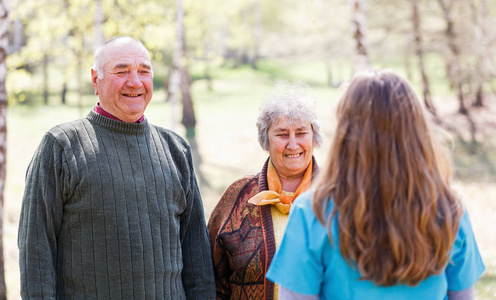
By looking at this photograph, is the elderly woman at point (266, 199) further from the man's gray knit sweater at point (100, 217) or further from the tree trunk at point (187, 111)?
the tree trunk at point (187, 111)

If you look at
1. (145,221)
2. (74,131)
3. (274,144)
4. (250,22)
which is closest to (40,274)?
(145,221)

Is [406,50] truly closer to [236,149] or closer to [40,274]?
[236,149]

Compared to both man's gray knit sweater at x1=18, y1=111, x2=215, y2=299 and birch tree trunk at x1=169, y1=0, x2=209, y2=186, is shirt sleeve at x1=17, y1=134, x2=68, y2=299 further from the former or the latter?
birch tree trunk at x1=169, y1=0, x2=209, y2=186

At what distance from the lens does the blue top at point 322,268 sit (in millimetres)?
1639

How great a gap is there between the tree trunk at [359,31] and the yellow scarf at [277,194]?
5.23m

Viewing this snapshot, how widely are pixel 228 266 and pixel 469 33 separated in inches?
565

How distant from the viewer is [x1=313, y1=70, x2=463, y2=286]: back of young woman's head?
5.17ft

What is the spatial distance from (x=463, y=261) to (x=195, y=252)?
1.44m

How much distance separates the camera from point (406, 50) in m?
16.4

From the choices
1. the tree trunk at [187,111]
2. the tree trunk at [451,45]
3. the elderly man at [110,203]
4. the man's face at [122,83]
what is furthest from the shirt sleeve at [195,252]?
the tree trunk at [187,111]

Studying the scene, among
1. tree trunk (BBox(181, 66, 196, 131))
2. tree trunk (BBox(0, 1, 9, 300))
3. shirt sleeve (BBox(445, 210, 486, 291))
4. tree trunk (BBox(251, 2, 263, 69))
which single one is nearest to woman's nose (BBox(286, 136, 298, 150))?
shirt sleeve (BBox(445, 210, 486, 291))

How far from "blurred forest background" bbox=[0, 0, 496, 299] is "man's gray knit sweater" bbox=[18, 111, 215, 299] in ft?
3.72

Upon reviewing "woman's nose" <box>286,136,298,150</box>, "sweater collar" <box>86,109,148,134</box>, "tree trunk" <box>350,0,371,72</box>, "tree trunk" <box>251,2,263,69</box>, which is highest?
"tree trunk" <box>251,2,263,69</box>

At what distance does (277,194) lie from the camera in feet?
9.47
